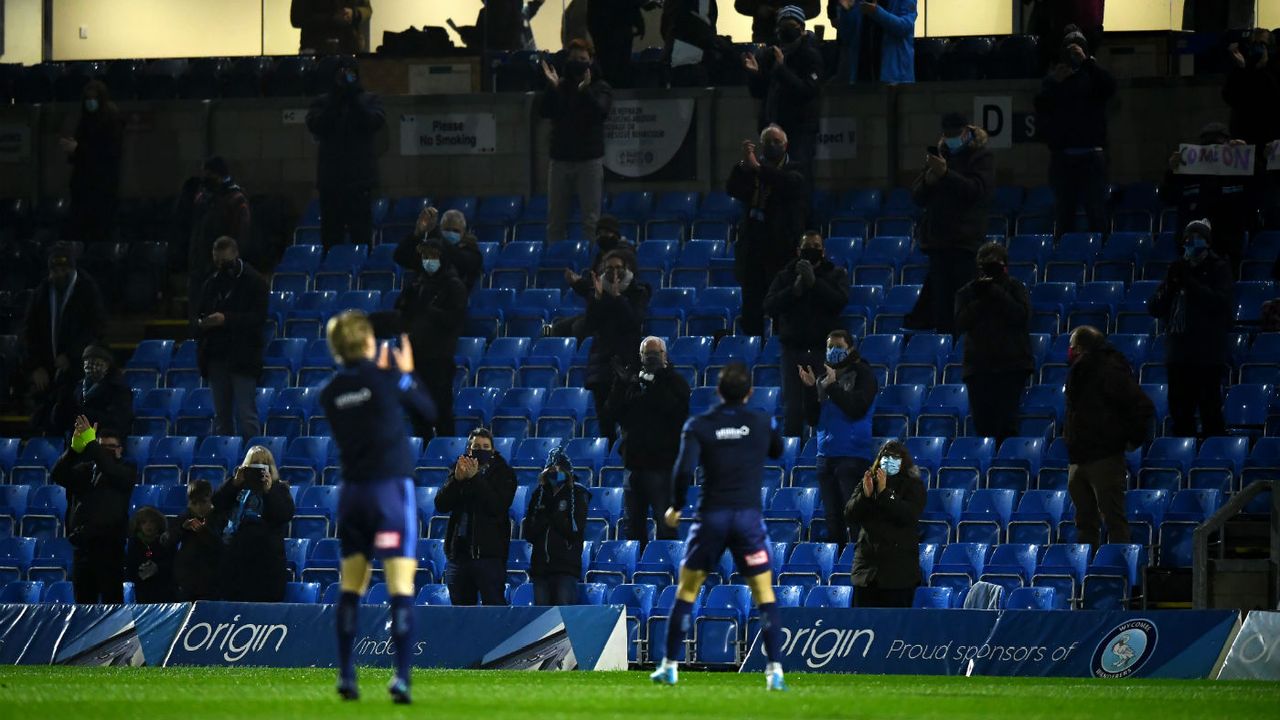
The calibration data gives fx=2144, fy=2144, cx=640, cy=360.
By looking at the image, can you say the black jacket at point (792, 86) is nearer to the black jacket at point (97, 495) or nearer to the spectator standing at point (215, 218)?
the spectator standing at point (215, 218)

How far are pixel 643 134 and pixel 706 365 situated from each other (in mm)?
5162

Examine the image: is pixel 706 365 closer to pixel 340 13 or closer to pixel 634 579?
pixel 634 579

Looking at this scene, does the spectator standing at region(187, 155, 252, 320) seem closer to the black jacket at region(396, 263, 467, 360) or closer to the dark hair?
the black jacket at region(396, 263, 467, 360)

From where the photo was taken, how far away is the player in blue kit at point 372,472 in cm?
1083

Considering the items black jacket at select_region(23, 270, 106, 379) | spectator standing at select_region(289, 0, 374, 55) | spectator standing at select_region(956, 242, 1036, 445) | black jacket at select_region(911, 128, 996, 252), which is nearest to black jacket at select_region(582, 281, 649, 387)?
black jacket at select_region(911, 128, 996, 252)

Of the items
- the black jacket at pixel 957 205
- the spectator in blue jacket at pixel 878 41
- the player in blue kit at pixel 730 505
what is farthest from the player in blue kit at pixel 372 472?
the spectator in blue jacket at pixel 878 41

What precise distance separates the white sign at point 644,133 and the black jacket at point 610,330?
5484 mm

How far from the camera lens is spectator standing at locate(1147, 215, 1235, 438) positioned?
719 inches

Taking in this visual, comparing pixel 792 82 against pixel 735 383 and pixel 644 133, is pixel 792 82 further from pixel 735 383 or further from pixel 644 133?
pixel 735 383

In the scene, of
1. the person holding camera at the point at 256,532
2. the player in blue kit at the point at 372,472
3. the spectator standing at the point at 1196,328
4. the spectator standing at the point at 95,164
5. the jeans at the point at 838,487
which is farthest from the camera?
the spectator standing at the point at 95,164

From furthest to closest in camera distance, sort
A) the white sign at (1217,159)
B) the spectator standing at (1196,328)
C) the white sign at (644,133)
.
Result: the white sign at (644,133)
the white sign at (1217,159)
the spectator standing at (1196,328)

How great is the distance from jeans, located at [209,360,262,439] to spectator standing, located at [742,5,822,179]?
19.2ft

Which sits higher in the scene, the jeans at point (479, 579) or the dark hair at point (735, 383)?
the dark hair at point (735, 383)

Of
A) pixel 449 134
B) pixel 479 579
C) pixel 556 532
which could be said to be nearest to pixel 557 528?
pixel 556 532
